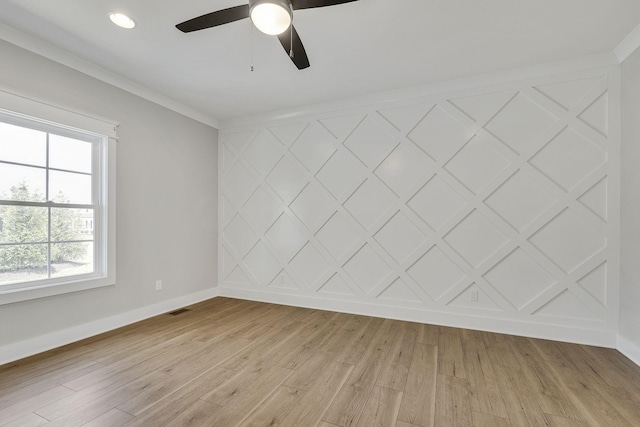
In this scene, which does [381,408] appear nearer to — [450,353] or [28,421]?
[450,353]

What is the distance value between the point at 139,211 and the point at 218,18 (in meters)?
2.44

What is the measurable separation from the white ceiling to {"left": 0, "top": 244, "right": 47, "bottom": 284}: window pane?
1.81 m

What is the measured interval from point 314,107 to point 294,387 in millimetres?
3193

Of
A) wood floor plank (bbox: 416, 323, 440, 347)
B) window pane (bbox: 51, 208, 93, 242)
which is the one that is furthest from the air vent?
wood floor plank (bbox: 416, 323, 440, 347)

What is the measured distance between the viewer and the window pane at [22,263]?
2270 mm

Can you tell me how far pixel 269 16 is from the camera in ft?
4.83

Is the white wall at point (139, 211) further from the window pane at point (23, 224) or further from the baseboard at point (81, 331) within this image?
the window pane at point (23, 224)

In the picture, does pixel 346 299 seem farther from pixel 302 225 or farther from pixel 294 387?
pixel 294 387

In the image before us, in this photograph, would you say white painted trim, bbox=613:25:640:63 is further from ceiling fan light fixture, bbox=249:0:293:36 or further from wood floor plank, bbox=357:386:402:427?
wood floor plank, bbox=357:386:402:427

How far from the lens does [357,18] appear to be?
6.97 ft

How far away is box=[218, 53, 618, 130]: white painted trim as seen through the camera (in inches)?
103

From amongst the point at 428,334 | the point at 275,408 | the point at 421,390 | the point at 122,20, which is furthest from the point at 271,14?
the point at 428,334

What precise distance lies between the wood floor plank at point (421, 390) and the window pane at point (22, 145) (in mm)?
3532

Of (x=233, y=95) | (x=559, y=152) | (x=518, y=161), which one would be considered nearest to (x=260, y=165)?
(x=233, y=95)
